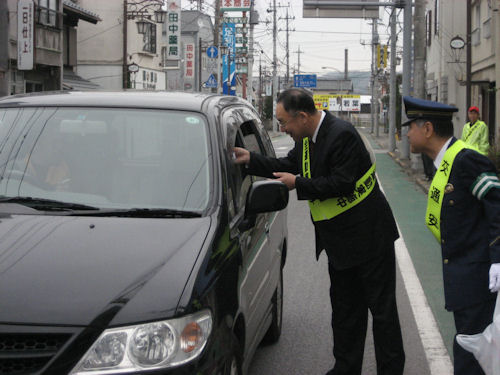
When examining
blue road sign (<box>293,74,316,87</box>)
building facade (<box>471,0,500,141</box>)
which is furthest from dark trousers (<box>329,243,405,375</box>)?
blue road sign (<box>293,74,316,87</box>)

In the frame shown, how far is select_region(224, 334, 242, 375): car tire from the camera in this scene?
122 inches

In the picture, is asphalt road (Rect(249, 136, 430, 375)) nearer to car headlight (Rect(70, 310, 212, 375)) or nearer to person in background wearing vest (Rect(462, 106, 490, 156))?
car headlight (Rect(70, 310, 212, 375))

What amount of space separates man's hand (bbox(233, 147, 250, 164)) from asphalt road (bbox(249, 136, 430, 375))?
155 centimetres

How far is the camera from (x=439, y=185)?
359 cm

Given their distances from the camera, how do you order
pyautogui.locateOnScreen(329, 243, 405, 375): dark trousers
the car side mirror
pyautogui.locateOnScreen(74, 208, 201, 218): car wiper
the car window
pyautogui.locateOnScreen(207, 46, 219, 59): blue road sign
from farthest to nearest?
pyautogui.locateOnScreen(207, 46, 219, 59): blue road sign
pyautogui.locateOnScreen(329, 243, 405, 375): dark trousers
the car window
the car side mirror
pyautogui.locateOnScreen(74, 208, 201, 218): car wiper

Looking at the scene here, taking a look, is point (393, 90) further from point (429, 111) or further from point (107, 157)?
point (107, 157)

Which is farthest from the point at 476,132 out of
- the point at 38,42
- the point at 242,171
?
the point at 38,42

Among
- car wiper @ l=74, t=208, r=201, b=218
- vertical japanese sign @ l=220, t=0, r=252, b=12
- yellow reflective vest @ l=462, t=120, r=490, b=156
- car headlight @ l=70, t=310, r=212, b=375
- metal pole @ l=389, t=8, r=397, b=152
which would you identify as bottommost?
car headlight @ l=70, t=310, r=212, b=375

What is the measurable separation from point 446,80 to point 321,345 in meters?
26.6

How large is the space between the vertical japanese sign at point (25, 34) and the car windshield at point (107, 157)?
19.7 m

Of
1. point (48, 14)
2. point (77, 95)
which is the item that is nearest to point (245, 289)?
point (77, 95)

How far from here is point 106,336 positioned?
253 cm

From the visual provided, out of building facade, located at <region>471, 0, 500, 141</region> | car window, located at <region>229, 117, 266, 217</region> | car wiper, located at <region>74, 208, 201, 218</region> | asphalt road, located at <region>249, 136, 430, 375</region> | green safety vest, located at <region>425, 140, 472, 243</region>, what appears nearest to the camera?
car wiper, located at <region>74, 208, 201, 218</region>

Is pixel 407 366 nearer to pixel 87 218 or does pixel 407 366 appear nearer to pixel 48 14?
pixel 87 218
